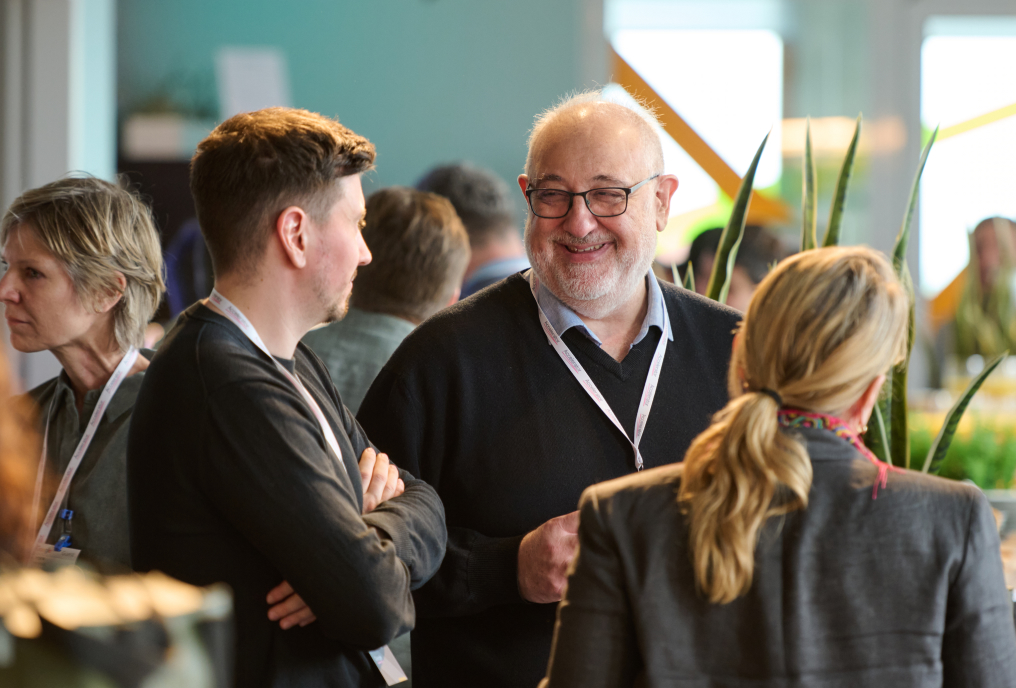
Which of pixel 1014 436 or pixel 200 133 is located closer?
pixel 1014 436

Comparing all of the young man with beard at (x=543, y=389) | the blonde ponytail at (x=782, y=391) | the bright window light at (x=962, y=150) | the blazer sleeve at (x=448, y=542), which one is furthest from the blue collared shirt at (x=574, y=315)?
the bright window light at (x=962, y=150)

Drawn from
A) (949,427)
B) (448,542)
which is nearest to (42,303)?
(448,542)

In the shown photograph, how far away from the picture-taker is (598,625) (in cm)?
113

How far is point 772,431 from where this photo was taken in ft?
3.54

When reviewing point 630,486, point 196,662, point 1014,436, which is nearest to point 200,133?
point 1014,436

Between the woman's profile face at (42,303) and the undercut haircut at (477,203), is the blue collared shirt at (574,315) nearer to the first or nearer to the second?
the woman's profile face at (42,303)

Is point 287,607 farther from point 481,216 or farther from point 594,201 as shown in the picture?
point 481,216

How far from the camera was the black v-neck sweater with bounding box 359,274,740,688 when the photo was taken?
5.56 feet

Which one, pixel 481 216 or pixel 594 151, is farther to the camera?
pixel 481 216

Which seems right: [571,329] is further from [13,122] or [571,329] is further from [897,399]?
[13,122]

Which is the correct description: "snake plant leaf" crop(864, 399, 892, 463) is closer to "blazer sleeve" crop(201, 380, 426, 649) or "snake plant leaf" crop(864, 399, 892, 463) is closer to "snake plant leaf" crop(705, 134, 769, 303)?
"snake plant leaf" crop(705, 134, 769, 303)

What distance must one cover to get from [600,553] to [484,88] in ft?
13.7

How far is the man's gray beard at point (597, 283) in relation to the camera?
1792 mm

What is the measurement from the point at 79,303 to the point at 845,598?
1.57 metres
